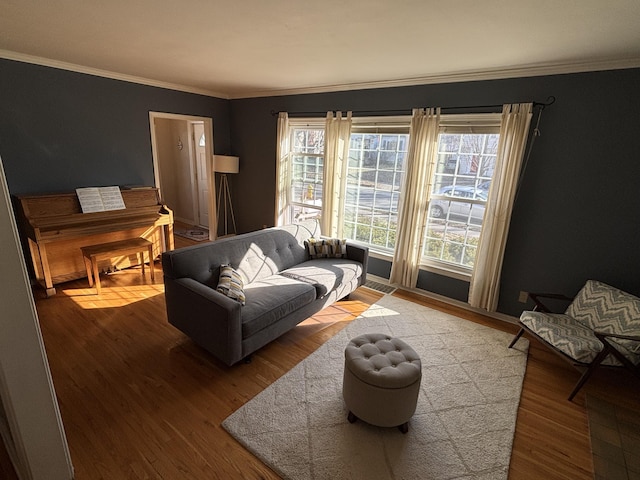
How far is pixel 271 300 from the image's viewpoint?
2.59 meters

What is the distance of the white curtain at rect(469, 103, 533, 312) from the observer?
290cm

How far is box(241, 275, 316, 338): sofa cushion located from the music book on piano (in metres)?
2.15

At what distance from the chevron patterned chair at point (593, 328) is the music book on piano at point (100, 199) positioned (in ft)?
14.9

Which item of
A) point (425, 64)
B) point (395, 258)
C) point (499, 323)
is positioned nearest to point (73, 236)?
point (395, 258)

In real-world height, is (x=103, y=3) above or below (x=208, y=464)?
above

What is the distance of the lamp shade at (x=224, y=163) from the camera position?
5.04m

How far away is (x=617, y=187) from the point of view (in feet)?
8.63

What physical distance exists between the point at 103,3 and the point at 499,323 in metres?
4.18

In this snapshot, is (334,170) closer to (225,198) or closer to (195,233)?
(225,198)

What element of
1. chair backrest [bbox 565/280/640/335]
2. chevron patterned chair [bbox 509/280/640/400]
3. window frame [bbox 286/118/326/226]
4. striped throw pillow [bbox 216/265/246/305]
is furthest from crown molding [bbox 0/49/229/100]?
chair backrest [bbox 565/280/640/335]

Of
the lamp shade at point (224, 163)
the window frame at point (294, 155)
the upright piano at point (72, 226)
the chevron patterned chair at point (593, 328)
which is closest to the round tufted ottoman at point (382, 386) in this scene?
the chevron patterned chair at point (593, 328)

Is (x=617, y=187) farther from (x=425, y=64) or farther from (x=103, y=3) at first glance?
(x=103, y=3)

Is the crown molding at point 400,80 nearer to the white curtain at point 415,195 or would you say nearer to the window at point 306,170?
the white curtain at point 415,195

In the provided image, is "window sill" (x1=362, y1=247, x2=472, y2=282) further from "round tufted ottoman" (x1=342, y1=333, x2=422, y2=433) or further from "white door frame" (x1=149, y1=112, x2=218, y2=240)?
"white door frame" (x1=149, y1=112, x2=218, y2=240)
